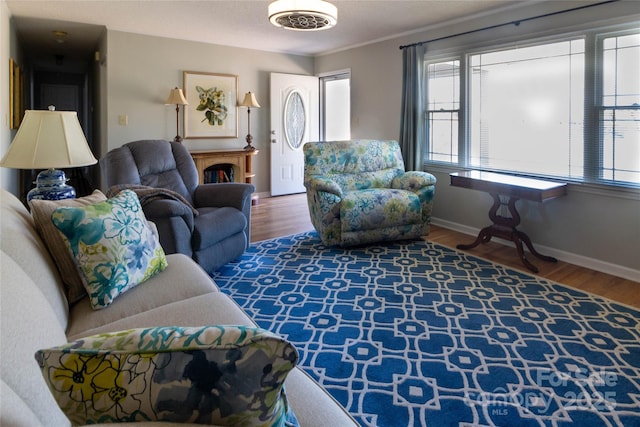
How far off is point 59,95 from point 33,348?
10.5 m

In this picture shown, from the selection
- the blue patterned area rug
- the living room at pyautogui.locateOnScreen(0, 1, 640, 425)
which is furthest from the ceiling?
the blue patterned area rug

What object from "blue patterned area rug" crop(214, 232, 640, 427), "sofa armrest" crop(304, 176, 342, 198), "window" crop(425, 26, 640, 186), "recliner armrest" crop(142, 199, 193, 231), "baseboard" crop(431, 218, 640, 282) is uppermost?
"window" crop(425, 26, 640, 186)

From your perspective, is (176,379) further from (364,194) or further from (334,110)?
(334,110)

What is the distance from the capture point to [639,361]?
211cm

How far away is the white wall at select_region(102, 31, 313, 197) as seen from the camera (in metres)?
5.26

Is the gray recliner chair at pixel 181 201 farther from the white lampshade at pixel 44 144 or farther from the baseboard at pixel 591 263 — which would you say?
the baseboard at pixel 591 263

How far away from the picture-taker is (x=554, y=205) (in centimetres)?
379

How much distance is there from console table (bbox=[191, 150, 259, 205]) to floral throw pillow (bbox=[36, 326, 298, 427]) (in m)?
5.20

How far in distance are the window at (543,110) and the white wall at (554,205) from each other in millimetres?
160

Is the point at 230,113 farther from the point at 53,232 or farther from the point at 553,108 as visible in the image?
the point at 53,232

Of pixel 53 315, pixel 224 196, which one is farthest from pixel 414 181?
pixel 53 315

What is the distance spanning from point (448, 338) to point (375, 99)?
Answer: 4106mm

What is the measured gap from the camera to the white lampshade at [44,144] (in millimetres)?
2131

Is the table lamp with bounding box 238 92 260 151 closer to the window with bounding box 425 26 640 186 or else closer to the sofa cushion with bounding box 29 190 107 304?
the window with bounding box 425 26 640 186
